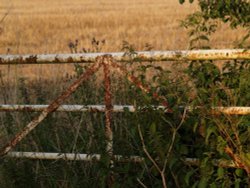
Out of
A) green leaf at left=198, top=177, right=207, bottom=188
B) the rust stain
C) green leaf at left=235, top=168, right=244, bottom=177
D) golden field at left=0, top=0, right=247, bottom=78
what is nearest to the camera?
green leaf at left=198, top=177, right=207, bottom=188

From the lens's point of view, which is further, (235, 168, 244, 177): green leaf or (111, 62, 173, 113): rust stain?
(111, 62, 173, 113): rust stain

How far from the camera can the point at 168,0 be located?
153ft

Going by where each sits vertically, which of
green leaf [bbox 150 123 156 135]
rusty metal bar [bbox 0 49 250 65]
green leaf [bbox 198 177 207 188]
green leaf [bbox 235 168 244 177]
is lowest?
green leaf [bbox 198 177 207 188]

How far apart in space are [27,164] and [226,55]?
1785 millimetres

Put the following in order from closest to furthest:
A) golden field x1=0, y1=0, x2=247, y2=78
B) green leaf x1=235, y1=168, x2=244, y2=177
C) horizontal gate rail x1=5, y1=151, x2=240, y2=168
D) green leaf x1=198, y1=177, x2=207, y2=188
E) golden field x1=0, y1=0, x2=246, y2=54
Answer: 1. green leaf x1=198, y1=177, x2=207, y2=188
2. green leaf x1=235, y1=168, x2=244, y2=177
3. horizontal gate rail x1=5, y1=151, x2=240, y2=168
4. golden field x1=0, y1=0, x2=247, y2=78
5. golden field x1=0, y1=0, x2=246, y2=54

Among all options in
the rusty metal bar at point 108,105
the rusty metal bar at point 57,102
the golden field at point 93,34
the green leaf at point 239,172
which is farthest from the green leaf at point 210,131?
the golden field at point 93,34

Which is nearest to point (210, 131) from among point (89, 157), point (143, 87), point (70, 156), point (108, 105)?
point (143, 87)

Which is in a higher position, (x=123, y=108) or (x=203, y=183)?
(x=123, y=108)

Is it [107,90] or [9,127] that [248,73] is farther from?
[9,127]

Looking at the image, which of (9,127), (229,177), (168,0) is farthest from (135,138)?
(168,0)

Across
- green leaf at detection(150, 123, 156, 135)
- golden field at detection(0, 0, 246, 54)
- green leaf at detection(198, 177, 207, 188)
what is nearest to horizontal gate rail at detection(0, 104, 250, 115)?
green leaf at detection(150, 123, 156, 135)

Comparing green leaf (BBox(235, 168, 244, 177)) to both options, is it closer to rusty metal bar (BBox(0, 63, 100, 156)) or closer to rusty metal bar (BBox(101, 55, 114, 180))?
rusty metal bar (BBox(101, 55, 114, 180))

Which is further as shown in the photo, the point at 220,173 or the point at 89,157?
the point at 89,157

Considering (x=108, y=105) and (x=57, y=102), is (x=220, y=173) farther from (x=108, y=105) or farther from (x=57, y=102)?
(x=57, y=102)
